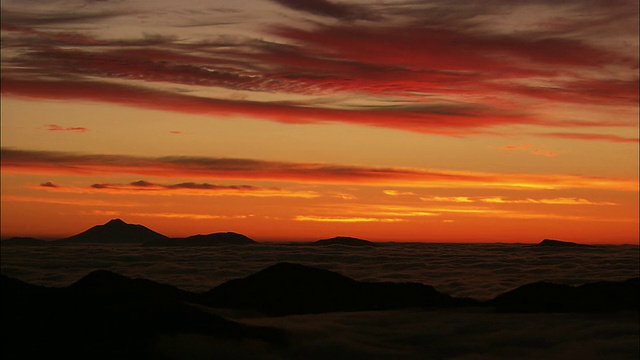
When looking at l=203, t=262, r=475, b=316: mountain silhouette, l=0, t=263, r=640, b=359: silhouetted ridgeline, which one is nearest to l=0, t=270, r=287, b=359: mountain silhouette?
l=0, t=263, r=640, b=359: silhouetted ridgeline

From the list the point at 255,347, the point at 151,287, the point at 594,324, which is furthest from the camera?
the point at 594,324

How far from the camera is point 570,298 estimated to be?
9231cm

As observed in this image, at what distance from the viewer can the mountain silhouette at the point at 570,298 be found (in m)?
88.4

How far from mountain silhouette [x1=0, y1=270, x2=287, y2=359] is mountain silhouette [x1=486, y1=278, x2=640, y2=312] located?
40.4 m

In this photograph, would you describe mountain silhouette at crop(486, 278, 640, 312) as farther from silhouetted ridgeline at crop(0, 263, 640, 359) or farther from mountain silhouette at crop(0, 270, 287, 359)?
mountain silhouette at crop(0, 270, 287, 359)

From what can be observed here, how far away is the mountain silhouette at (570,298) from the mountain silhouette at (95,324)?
40.4m

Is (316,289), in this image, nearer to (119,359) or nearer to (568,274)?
(568,274)

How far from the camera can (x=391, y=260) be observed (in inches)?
5423

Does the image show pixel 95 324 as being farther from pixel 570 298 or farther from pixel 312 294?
pixel 570 298

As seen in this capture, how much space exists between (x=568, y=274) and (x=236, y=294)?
170 feet

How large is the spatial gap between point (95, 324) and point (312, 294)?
47.8 m

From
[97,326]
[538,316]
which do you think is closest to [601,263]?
[538,316]

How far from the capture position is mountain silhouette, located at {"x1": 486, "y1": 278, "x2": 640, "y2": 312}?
290 feet

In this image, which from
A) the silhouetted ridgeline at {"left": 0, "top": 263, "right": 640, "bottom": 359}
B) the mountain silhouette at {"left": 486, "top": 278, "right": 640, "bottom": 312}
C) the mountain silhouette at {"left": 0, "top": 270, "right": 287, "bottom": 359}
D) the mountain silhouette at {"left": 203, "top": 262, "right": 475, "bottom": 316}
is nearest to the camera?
the mountain silhouette at {"left": 0, "top": 270, "right": 287, "bottom": 359}
